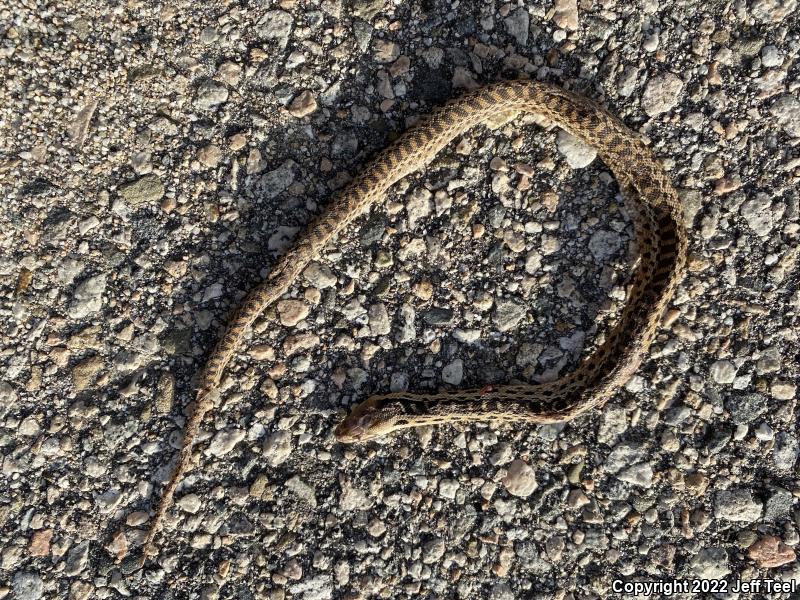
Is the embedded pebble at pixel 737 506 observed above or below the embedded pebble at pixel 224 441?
below

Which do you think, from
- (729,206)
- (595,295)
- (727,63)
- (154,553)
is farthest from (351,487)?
(727,63)

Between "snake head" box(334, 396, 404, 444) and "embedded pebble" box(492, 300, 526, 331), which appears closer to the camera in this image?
"snake head" box(334, 396, 404, 444)

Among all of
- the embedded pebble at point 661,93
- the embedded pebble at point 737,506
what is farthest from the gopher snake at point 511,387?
the embedded pebble at point 737,506

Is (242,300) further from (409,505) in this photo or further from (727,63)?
(727,63)

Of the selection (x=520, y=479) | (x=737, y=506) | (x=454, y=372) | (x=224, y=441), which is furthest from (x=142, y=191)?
(x=737, y=506)

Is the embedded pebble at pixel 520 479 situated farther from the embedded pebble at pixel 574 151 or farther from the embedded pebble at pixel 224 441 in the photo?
the embedded pebble at pixel 574 151

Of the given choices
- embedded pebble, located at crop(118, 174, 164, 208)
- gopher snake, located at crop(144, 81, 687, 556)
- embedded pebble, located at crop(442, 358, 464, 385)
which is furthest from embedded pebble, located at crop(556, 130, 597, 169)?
embedded pebble, located at crop(118, 174, 164, 208)

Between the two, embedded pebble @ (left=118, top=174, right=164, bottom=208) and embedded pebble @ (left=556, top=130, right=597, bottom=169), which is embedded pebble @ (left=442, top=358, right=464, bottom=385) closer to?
embedded pebble @ (left=556, top=130, right=597, bottom=169)
